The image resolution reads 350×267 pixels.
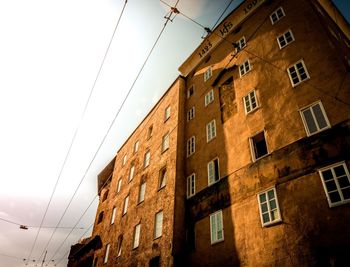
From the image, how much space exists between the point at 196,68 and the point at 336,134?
50.6 feet

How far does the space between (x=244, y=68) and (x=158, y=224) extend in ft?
39.7

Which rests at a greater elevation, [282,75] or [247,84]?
[247,84]

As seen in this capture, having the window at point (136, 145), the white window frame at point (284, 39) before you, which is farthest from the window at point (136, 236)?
the white window frame at point (284, 39)

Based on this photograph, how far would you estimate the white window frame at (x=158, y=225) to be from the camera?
15461 millimetres

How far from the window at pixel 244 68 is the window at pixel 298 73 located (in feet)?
10.9

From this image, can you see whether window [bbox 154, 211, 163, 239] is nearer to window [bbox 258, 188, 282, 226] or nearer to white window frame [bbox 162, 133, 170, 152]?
white window frame [bbox 162, 133, 170, 152]

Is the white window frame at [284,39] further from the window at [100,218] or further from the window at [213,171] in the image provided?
the window at [100,218]

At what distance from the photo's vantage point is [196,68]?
22719 millimetres

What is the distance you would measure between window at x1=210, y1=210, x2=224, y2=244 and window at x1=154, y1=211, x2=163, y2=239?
3.98 metres

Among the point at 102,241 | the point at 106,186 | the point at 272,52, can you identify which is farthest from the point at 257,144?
the point at 106,186

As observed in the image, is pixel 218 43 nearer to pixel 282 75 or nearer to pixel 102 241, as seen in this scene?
pixel 282 75

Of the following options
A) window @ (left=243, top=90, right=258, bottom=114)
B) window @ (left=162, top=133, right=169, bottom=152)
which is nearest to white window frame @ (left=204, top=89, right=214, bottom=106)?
window @ (left=243, top=90, right=258, bottom=114)

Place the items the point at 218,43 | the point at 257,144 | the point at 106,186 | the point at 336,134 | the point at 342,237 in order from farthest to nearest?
the point at 106,186 → the point at 218,43 → the point at 257,144 → the point at 336,134 → the point at 342,237

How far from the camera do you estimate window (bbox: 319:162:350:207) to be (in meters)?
8.34
